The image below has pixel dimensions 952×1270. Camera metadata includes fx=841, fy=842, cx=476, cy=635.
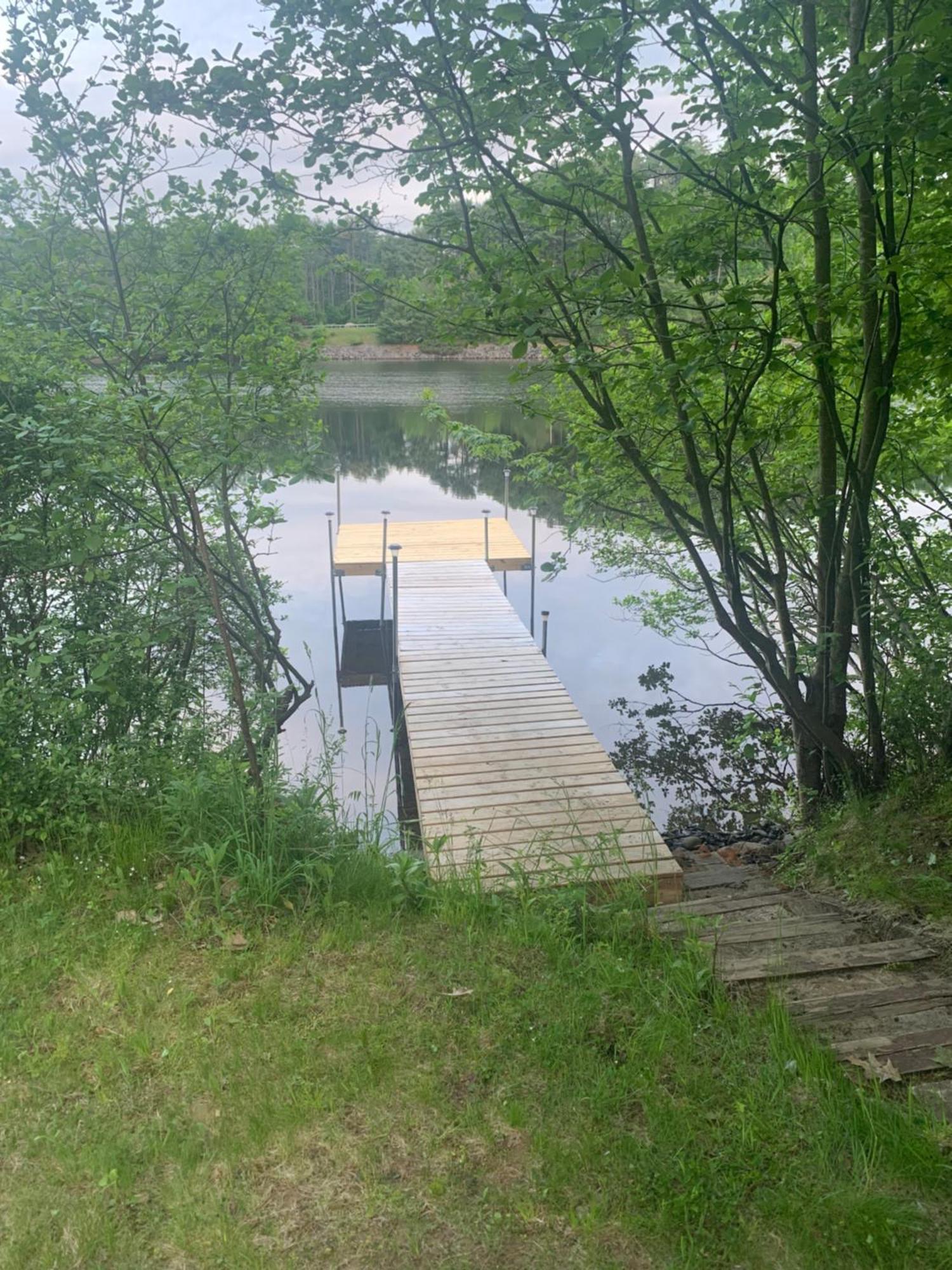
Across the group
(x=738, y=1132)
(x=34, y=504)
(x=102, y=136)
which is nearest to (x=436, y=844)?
(x=738, y=1132)

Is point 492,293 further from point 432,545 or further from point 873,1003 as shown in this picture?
point 432,545

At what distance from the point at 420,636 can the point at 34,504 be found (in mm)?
4839

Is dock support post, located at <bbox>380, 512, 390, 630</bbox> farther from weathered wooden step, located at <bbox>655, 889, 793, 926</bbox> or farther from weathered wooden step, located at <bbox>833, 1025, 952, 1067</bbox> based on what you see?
weathered wooden step, located at <bbox>833, 1025, 952, 1067</bbox>

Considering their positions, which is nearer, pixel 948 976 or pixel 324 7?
pixel 948 976

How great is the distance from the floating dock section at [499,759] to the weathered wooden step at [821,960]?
0.72 m

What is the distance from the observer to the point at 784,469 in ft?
17.0

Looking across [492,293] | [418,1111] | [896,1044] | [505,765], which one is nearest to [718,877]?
[505,765]

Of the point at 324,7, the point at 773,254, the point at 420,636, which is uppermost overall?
the point at 324,7

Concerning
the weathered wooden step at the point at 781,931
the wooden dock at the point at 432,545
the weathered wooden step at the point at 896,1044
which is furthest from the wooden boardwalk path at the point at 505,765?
the wooden dock at the point at 432,545

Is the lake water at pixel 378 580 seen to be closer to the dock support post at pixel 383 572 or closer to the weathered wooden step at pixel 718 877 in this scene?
the dock support post at pixel 383 572

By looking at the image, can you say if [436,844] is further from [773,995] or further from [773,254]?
[773,254]

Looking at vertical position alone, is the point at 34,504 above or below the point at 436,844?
above

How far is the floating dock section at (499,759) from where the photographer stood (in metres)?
3.94

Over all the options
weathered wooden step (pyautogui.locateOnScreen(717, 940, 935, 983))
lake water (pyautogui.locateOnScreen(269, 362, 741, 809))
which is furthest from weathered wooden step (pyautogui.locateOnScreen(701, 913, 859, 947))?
lake water (pyautogui.locateOnScreen(269, 362, 741, 809))
